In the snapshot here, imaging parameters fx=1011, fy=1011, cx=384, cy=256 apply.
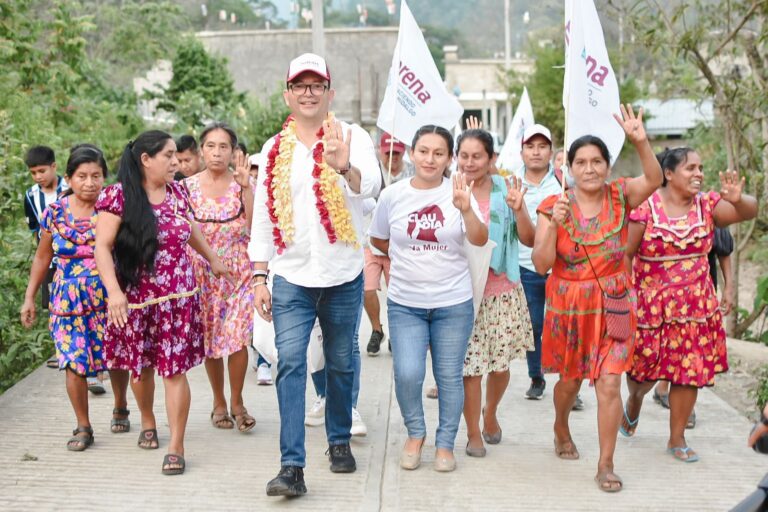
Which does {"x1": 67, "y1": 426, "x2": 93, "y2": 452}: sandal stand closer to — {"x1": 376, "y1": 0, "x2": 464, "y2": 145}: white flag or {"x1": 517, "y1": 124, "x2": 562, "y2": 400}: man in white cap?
{"x1": 376, "y1": 0, "x2": 464, "y2": 145}: white flag

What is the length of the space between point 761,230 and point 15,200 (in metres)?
7.69

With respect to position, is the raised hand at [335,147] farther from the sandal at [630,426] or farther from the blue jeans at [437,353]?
the sandal at [630,426]

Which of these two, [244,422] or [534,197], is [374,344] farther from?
[244,422]

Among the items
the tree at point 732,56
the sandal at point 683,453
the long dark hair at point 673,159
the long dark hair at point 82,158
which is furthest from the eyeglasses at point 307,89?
the tree at point 732,56

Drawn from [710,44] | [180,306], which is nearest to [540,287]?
[180,306]

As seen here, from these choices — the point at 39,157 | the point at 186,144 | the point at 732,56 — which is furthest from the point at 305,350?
the point at 732,56

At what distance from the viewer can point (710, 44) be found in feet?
34.0

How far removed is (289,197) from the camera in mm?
5285

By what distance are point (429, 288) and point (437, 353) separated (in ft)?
1.27

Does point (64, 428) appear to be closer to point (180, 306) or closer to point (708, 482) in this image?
point (180, 306)

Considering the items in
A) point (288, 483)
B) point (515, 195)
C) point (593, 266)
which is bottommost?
point (288, 483)

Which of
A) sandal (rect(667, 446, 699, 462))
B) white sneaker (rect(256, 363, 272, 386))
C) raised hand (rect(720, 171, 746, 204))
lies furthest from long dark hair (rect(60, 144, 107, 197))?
sandal (rect(667, 446, 699, 462))

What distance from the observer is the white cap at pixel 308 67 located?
17.0 ft

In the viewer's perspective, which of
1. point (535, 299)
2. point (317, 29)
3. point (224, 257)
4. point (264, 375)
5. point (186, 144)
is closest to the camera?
point (224, 257)
